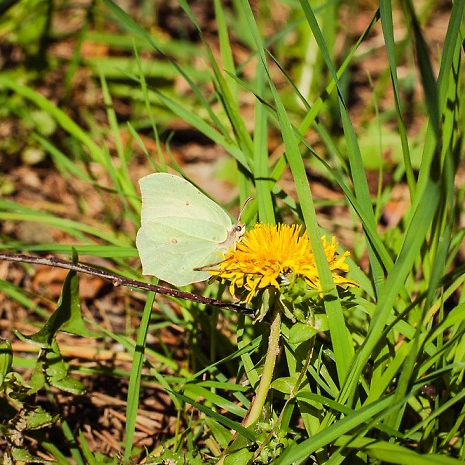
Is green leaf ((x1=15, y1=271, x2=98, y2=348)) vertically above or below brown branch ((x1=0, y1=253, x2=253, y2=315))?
below

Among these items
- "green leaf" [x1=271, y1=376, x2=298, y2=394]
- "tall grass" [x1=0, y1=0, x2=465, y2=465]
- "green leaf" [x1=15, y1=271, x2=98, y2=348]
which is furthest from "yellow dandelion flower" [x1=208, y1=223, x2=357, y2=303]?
"green leaf" [x1=15, y1=271, x2=98, y2=348]

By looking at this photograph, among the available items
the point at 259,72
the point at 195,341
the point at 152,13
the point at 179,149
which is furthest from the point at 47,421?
the point at 152,13

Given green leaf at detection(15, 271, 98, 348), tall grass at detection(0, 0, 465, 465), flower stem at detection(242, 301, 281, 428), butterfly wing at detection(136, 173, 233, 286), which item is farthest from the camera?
butterfly wing at detection(136, 173, 233, 286)

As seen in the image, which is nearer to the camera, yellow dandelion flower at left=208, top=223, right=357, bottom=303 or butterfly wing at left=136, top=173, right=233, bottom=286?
yellow dandelion flower at left=208, top=223, right=357, bottom=303

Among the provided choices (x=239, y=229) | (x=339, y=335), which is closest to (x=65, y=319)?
(x=239, y=229)

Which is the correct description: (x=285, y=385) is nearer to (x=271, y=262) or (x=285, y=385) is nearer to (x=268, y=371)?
(x=268, y=371)

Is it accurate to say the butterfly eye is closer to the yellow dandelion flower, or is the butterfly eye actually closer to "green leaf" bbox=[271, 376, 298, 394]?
the yellow dandelion flower
